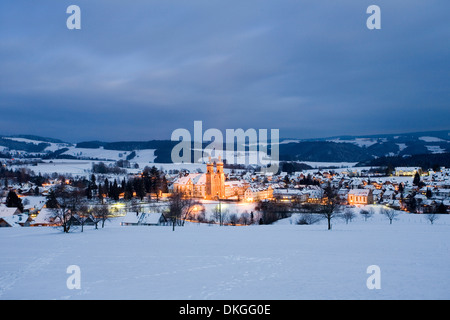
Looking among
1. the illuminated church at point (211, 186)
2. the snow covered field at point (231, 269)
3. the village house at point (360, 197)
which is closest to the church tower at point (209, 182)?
the illuminated church at point (211, 186)

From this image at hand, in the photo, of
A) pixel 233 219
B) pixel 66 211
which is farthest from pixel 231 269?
pixel 233 219

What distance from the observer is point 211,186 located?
2936 inches

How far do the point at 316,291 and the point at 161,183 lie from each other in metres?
72.0

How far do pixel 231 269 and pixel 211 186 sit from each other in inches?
2443

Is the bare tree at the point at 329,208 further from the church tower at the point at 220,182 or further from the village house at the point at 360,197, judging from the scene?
the church tower at the point at 220,182

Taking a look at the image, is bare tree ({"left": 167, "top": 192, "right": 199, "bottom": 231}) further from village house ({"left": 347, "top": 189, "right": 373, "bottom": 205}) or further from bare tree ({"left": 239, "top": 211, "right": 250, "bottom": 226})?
village house ({"left": 347, "top": 189, "right": 373, "bottom": 205})

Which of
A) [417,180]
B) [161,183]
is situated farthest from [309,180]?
[161,183]

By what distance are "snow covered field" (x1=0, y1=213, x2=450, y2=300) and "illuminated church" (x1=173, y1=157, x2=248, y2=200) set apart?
53.2 meters

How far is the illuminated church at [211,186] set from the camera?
2926 inches

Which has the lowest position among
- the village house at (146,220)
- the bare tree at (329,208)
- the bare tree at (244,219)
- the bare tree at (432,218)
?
the bare tree at (244,219)

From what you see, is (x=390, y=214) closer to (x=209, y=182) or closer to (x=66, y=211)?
(x=66, y=211)

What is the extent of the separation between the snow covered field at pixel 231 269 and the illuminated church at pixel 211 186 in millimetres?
53249
